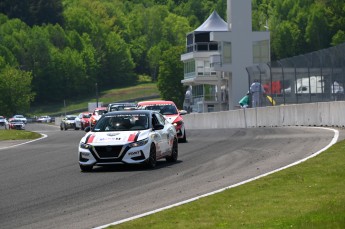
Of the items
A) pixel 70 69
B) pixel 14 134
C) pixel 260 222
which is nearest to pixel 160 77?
pixel 70 69

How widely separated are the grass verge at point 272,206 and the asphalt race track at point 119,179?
75 centimetres

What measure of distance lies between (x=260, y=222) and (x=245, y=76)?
8248cm

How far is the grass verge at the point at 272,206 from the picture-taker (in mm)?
13664

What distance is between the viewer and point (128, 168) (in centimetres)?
2462

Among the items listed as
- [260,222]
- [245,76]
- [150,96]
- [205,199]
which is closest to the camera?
[260,222]

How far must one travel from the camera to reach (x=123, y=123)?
25.0 meters

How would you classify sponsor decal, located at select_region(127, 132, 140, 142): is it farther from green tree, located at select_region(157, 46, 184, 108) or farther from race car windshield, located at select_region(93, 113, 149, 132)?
green tree, located at select_region(157, 46, 184, 108)

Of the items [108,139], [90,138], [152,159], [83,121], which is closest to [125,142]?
[108,139]

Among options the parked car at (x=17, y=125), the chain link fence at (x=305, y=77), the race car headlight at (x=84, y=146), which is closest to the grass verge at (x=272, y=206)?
the race car headlight at (x=84, y=146)

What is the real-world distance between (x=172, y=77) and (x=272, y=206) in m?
157

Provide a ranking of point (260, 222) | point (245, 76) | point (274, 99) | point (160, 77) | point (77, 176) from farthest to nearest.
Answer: point (160, 77)
point (245, 76)
point (274, 99)
point (77, 176)
point (260, 222)

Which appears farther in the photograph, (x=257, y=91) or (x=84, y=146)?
(x=257, y=91)

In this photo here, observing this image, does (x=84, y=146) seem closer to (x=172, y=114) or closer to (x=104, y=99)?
(x=172, y=114)

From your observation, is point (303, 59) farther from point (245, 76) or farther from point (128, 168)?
point (245, 76)
